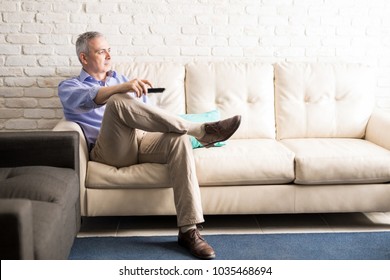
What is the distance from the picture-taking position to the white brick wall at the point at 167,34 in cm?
352

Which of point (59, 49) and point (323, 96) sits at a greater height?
point (59, 49)

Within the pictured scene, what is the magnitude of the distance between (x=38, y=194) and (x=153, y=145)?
0.78 metres

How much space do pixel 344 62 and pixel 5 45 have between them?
2193 millimetres

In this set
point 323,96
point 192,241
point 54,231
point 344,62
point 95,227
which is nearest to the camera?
point 54,231

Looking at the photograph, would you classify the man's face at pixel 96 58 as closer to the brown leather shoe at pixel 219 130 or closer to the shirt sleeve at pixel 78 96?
the shirt sleeve at pixel 78 96

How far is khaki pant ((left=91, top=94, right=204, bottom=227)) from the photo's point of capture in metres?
2.63

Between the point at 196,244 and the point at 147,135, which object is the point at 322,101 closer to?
the point at 147,135

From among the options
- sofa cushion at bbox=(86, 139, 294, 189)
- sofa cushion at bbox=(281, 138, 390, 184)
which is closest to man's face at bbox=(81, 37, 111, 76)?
sofa cushion at bbox=(86, 139, 294, 189)

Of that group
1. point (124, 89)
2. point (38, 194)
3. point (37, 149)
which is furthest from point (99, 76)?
point (38, 194)

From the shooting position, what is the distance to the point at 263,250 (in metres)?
2.60

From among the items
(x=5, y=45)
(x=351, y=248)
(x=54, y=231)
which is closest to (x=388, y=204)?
(x=351, y=248)

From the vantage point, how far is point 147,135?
2.89 m
